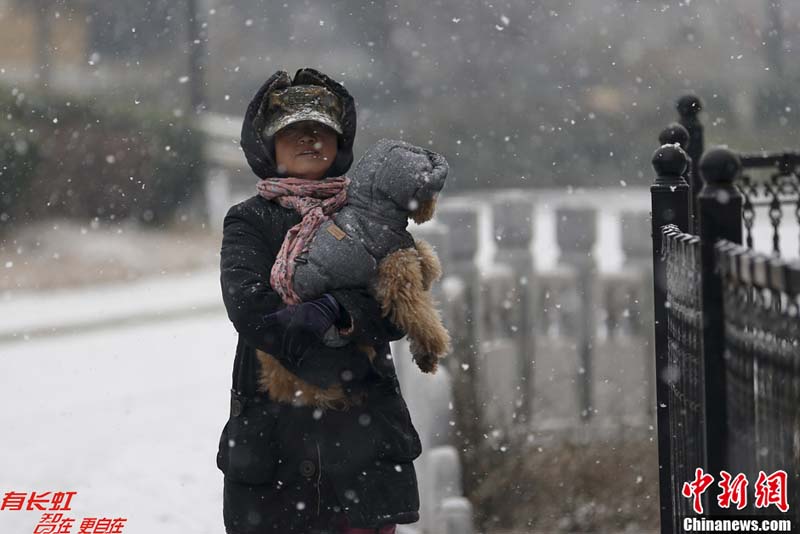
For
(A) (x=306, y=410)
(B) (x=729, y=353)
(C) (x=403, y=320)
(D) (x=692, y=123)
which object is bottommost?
(A) (x=306, y=410)

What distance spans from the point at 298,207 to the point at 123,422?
7.16m

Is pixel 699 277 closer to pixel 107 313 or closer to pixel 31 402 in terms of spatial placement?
pixel 31 402

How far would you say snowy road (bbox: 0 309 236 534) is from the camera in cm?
688

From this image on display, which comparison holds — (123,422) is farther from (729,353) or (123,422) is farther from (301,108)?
(729,353)

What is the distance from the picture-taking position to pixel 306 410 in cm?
298

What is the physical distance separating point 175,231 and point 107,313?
4.90m

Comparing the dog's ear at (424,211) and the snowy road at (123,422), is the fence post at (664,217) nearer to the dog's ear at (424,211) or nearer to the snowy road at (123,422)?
the dog's ear at (424,211)

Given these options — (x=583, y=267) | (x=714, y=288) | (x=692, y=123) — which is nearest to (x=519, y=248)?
(x=583, y=267)

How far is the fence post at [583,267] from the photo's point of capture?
29.1ft

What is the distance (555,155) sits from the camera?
2142cm

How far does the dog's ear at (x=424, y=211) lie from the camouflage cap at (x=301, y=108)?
1.04 ft

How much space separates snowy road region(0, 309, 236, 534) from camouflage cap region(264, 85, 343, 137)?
9.83 feet

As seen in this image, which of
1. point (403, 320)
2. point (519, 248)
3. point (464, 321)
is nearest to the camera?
point (403, 320)

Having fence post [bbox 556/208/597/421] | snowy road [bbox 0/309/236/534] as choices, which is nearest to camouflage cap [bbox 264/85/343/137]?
snowy road [bbox 0/309/236/534]
